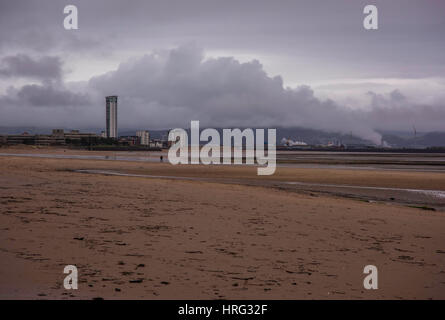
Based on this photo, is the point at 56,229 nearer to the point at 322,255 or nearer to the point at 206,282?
the point at 206,282

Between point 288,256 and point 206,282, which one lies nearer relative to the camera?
point 206,282

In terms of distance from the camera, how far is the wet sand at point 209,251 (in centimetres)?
621

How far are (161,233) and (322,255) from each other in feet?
12.9

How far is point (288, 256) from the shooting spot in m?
8.27

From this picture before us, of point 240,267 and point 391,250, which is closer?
point 240,267

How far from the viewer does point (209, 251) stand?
8.34m

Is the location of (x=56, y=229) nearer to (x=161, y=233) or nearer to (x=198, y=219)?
(x=161, y=233)

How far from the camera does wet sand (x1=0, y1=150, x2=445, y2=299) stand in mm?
6207

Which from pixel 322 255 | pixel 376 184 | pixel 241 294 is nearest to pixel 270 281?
pixel 241 294

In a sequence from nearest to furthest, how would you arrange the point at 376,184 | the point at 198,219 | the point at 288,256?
the point at 288,256 < the point at 198,219 < the point at 376,184

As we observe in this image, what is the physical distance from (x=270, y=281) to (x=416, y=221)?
9.06 metres
